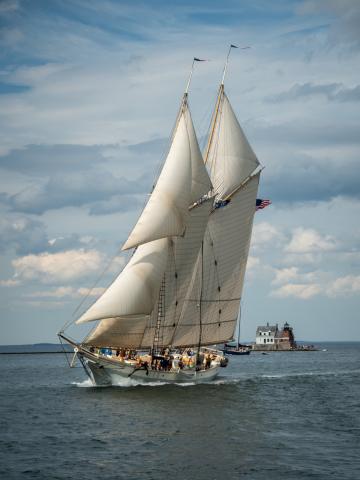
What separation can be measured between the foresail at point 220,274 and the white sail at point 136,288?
274 inches

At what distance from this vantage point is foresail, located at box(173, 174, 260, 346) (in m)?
80.1

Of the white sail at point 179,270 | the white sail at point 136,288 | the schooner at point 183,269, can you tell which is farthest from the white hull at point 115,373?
the white sail at point 136,288

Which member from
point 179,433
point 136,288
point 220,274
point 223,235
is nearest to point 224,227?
point 223,235

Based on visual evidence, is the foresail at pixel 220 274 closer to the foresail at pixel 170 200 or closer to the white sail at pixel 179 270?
the white sail at pixel 179 270

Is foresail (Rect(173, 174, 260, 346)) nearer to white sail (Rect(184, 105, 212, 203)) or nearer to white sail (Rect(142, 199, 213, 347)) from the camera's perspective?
white sail (Rect(142, 199, 213, 347))

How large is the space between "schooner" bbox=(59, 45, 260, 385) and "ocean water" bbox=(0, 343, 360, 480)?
3.48 m

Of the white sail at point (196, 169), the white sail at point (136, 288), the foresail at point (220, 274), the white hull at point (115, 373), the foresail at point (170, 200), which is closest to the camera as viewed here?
the white sail at point (136, 288)

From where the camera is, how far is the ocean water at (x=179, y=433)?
40.1 m

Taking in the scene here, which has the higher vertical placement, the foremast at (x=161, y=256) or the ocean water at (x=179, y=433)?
the foremast at (x=161, y=256)

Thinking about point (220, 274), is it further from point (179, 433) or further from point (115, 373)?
point (179, 433)

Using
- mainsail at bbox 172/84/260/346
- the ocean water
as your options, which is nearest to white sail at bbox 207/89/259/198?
mainsail at bbox 172/84/260/346

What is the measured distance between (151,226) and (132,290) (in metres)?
5.64

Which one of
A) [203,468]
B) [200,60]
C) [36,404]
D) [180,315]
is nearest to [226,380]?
[180,315]

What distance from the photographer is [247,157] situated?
274ft
